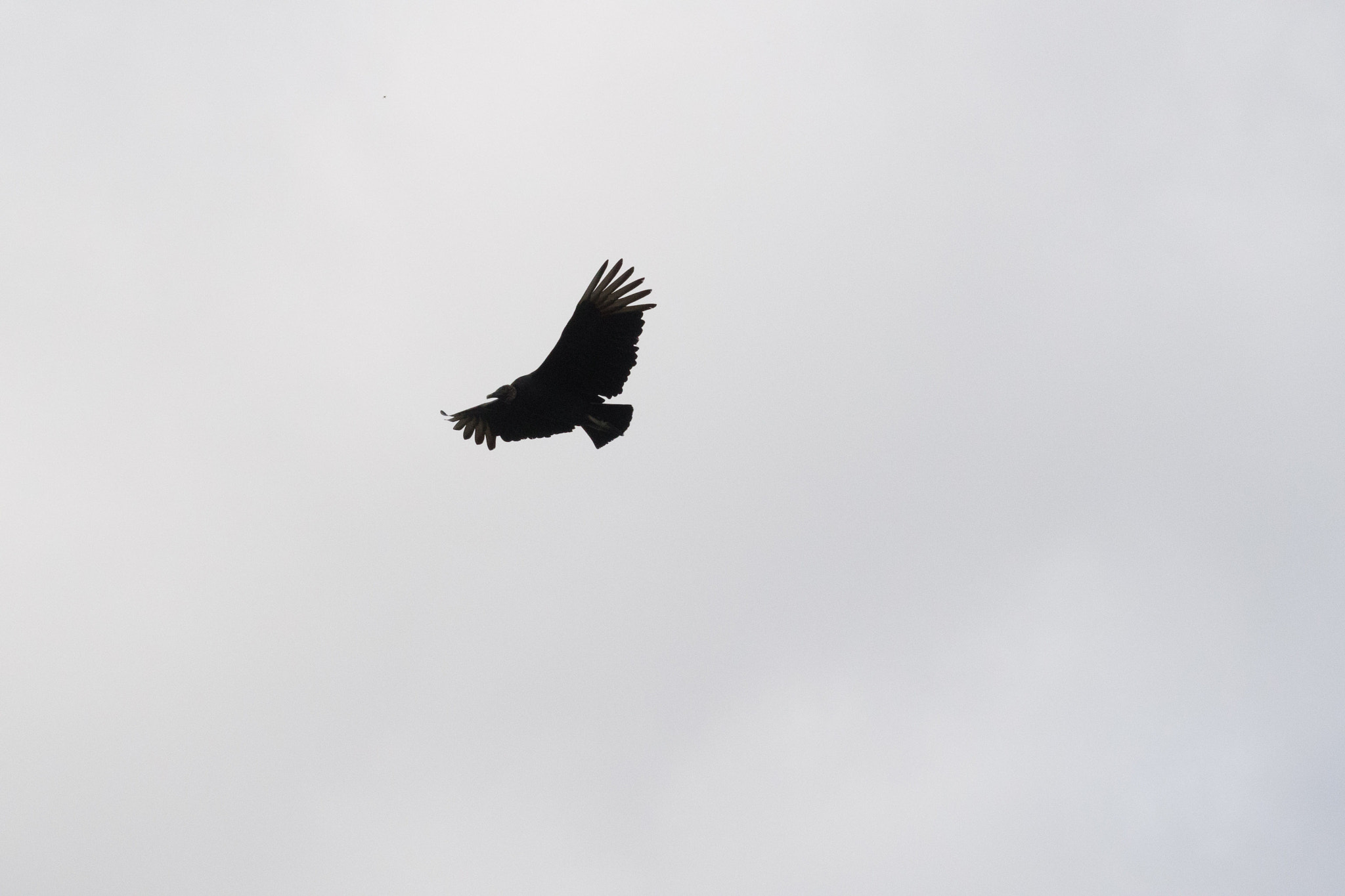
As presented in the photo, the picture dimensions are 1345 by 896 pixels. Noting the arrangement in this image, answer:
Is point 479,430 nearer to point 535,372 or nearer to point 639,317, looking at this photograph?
point 535,372

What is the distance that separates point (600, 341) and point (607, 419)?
1211mm

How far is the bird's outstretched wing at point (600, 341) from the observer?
62.2 feet

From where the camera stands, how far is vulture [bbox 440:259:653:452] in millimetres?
19016

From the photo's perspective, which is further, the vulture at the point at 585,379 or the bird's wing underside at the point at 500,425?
the bird's wing underside at the point at 500,425

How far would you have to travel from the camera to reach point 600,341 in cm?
1927

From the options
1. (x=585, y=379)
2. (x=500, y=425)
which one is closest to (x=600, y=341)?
(x=585, y=379)

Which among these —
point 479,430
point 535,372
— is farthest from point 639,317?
point 479,430

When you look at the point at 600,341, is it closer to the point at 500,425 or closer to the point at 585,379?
the point at 585,379

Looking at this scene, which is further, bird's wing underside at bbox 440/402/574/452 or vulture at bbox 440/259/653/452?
bird's wing underside at bbox 440/402/574/452

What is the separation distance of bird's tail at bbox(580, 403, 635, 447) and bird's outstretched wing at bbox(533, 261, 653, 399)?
19 cm

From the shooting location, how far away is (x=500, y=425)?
20531 mm

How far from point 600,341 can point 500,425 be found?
90.2 inches

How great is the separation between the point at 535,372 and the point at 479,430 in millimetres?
1902

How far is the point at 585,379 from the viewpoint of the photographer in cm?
1964
